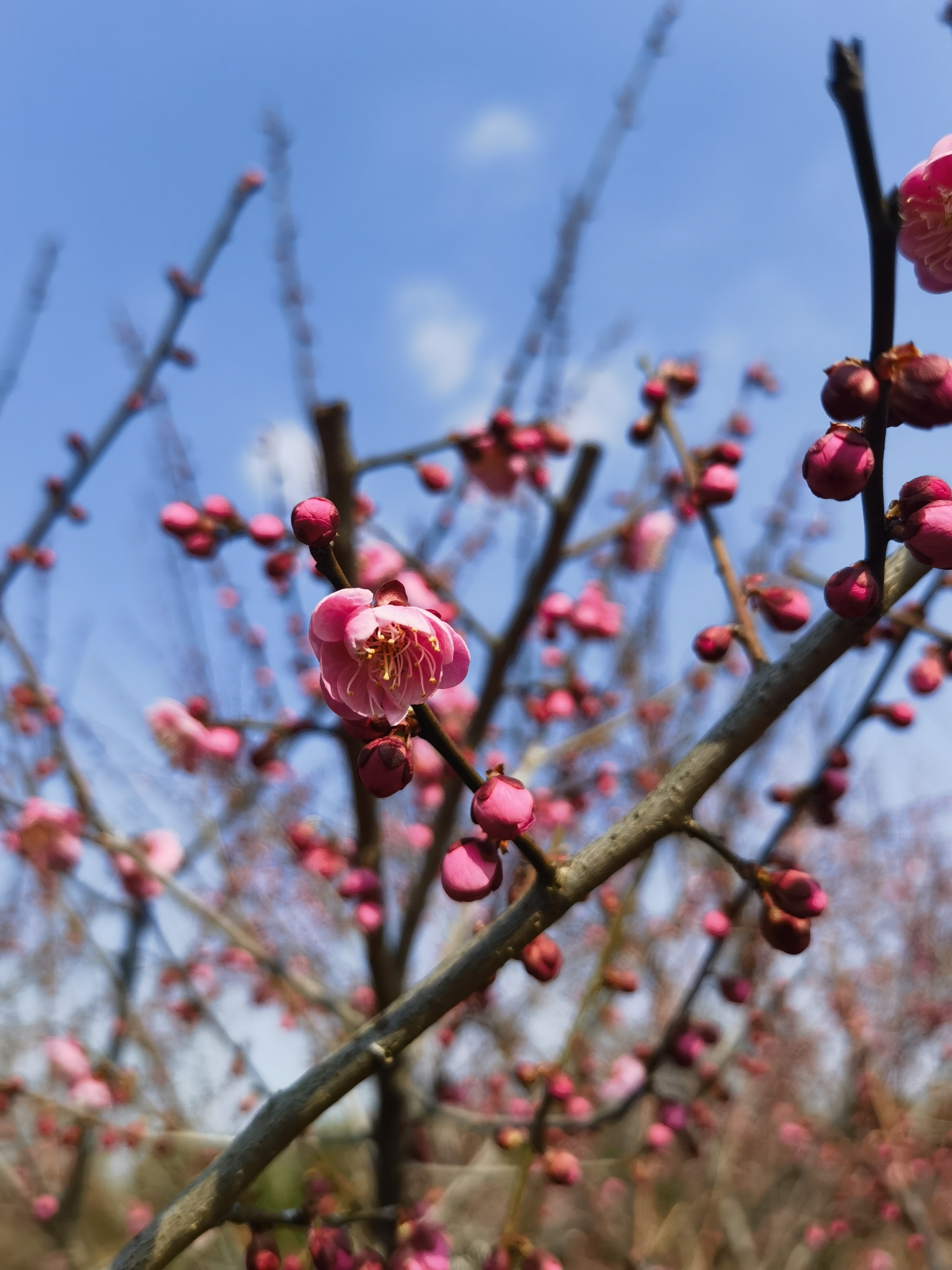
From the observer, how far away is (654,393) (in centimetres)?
209

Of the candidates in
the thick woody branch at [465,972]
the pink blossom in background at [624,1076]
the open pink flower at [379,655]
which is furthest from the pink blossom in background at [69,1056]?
the open pink flower at [379,655]

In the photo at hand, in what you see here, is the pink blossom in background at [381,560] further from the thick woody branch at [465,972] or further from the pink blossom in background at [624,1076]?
the thick woody branch at [465,972]

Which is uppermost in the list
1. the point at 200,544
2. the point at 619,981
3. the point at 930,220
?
the point at 200,544

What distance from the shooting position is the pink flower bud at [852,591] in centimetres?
99

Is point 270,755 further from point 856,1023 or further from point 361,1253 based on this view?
point 856,1023

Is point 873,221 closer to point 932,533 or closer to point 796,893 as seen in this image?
point 932,533

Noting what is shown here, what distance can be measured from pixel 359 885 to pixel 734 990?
3.70ft

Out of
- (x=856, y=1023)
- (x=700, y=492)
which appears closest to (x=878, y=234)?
(x=700, y=492)

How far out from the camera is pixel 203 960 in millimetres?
4758

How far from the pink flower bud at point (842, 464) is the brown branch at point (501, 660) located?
1.63 m

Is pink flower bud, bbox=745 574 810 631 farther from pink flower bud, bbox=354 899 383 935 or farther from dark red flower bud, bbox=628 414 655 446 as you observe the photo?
pink flower bud, bbox=354 899 383 935

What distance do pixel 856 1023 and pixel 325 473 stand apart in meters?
5.20

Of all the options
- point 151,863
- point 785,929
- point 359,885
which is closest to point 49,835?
point 151,863

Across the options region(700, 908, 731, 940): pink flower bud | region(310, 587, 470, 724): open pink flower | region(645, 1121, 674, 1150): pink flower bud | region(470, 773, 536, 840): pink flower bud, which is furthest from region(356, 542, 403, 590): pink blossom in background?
region(470, 773, 536, 840): pink flower bud
